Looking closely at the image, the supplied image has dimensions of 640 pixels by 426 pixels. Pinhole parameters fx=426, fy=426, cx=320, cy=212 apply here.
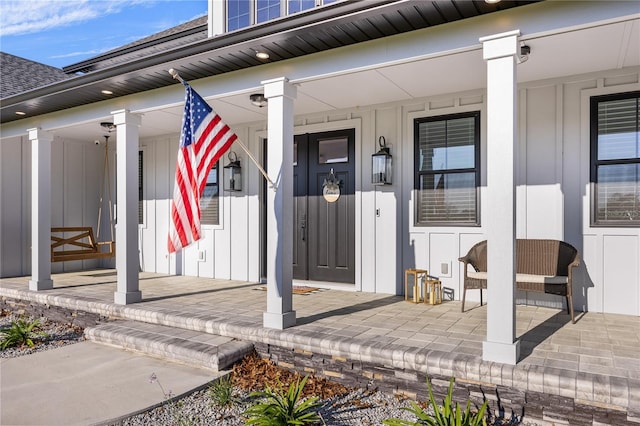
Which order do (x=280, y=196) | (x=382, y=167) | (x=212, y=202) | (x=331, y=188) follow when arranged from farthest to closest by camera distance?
(x=212, y=202), (x=331, y=188), (x=382, y=167), (x=280, y=196)

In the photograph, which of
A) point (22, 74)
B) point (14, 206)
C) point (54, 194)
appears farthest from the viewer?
point (22, 74)

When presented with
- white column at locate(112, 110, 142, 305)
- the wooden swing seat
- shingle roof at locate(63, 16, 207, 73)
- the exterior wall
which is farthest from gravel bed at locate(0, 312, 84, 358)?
shingle roof at locate(63, 16, 207, 73)

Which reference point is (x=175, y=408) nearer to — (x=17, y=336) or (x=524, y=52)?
(x=17, y=336)

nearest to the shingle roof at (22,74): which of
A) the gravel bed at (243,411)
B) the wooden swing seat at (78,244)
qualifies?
the wooden swing seat at (78,244)

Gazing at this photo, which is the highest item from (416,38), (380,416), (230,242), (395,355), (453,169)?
(416,38)

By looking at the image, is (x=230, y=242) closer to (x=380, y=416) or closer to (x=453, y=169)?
(x=453, y=169)

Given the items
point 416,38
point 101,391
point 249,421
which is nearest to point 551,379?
point 249,421

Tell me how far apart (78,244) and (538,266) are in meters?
7.71

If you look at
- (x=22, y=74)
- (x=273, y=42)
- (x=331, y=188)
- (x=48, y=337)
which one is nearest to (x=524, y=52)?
(x=273, y=42)

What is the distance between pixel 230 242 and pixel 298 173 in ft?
5.44

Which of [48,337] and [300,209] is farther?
[300,209]

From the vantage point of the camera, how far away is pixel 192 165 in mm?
3695

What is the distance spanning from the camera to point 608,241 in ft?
14.6

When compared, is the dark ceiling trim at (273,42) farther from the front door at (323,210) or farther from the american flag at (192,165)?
the front door at (323,210)
